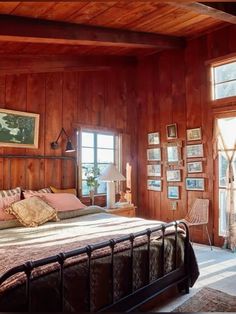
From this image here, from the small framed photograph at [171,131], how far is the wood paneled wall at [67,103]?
749 mm

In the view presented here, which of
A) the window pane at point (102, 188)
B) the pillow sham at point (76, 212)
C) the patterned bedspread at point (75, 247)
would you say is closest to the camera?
the patterned bedspread at point (75, 247)

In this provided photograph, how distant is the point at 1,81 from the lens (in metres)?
3.97

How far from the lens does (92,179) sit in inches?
184

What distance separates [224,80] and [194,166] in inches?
56.1

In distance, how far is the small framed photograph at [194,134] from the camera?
484 centimetres

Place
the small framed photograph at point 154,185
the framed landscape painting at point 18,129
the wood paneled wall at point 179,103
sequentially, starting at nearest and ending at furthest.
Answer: the framed landscape painting at point 18,129 < the wood paneled wall at point 179,103 < the small framed photograph at point 154,185

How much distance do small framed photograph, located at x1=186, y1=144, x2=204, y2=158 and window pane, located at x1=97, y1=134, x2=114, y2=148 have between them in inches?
52.8

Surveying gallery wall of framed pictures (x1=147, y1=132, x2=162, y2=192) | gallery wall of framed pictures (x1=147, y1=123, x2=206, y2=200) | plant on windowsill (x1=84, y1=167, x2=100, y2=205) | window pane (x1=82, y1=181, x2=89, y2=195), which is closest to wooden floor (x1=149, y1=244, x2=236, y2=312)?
gallery wall of framed pictures (x1=147, y1=123, x2=206, y2=200)

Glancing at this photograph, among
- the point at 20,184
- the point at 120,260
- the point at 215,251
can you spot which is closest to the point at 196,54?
the point at 215,251

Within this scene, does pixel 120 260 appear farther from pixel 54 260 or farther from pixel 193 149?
pixel 193 149

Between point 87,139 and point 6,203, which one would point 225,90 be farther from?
point 6,203

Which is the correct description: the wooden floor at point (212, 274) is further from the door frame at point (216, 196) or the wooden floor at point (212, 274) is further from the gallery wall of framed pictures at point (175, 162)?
the gallery wall of framed pictures at point (175, 162)

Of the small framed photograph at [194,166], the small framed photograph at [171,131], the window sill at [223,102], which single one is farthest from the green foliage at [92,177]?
the window sill at [223,102]

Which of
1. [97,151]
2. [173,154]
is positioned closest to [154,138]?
[173,154]
